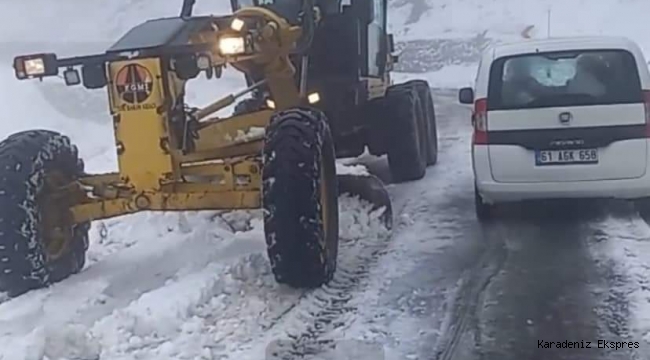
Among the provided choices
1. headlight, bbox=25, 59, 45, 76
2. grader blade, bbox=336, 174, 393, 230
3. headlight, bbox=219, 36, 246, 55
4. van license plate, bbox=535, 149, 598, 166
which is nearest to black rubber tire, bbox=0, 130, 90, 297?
headlight, bbox=25, 59, 45, 76

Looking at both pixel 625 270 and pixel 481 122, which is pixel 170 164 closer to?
pixel 481 122

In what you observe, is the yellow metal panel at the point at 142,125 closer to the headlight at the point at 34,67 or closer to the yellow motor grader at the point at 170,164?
the yellow motor grader at the point at 170,164

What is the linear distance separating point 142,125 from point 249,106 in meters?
3.84

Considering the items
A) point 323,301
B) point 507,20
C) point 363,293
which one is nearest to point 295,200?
point 323,301

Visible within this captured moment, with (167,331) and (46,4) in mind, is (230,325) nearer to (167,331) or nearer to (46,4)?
(167,331)

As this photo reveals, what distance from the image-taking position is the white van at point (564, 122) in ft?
31.0

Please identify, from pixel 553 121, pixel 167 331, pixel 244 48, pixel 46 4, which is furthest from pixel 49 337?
pixel 46 4

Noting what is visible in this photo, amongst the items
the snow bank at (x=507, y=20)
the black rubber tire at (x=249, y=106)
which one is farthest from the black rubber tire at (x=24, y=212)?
the snow bank at (x=507, y=20)

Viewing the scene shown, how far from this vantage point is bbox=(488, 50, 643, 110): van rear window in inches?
375

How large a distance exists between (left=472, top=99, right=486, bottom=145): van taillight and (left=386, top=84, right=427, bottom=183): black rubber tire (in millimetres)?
2494

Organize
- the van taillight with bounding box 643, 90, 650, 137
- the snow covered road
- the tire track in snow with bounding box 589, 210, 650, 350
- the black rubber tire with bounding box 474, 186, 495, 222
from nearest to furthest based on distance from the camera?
1. the snow covered road
2. the tire track in snow with bounding box 589, 210, 650, 350
3. the van taillight with bounding box 643, 90, 650, 137
4. the black rubber tire with bounding box 474, 186, 495, 222

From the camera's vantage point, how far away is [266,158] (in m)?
7.28

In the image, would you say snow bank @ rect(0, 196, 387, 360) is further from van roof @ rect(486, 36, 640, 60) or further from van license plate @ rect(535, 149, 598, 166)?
van roof @ rect(486, 36, 640, 60)

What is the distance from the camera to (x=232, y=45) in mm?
7680
